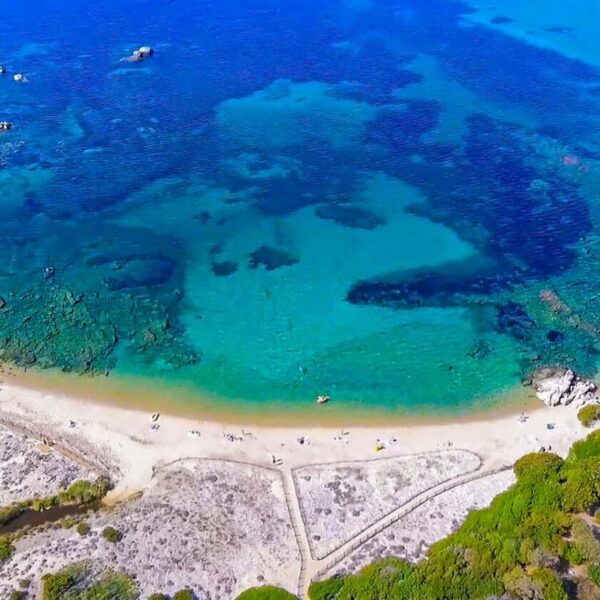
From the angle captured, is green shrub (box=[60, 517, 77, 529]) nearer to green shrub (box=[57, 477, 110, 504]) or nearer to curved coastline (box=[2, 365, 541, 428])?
green shrub (box=[57, 477, 110, 504])

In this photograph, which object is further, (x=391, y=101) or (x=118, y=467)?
(x=391, y=101)

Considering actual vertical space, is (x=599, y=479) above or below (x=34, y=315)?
above

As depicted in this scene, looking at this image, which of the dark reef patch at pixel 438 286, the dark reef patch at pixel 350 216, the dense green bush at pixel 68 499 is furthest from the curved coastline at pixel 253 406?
the dark reef patch at pixel 350 216

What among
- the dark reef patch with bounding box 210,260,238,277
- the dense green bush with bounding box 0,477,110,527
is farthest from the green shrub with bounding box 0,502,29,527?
the dark reef patch with bounding box 210,260,238,277

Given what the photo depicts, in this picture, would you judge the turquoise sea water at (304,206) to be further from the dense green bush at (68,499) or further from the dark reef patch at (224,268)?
the dense green bush at (68,499)

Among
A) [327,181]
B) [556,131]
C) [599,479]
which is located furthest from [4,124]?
[599,479]

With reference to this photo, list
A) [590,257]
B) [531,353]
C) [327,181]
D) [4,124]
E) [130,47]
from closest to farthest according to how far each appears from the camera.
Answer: [531,353] → [590,257] → [327,181] → [4,124] → [130,47]

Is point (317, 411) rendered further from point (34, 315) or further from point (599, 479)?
point (34, 315)
